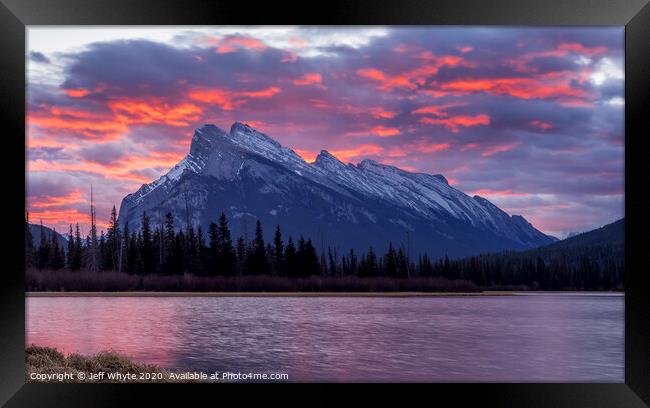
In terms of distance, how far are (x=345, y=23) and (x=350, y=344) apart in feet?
57.7

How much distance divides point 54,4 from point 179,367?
10496 mm

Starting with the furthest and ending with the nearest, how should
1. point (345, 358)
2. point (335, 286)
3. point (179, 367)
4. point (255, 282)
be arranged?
point (335, 286) → point (255, 282) → point (345, 358) → point (179, 367)

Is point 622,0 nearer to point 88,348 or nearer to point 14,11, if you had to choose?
point 14,11

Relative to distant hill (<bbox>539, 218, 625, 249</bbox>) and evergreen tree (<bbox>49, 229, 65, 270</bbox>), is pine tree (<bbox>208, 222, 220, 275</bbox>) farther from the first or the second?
distant hill (<bbox>539, 218, 625, 249</bbox>)

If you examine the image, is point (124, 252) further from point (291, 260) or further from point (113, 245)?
point (291, 260)

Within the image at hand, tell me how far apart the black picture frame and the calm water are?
7.97 meters

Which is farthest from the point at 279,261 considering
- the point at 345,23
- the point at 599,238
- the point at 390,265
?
the point at 599,238

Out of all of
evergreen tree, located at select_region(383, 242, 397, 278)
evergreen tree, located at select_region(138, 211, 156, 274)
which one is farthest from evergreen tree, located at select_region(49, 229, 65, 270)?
evergreen tree, located at select_region(383, 242, 397, 278)

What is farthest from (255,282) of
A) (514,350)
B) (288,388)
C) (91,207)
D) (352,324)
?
(288,388)

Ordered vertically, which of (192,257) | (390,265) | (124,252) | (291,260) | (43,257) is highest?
(124,252)

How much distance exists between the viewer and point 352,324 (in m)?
32.2

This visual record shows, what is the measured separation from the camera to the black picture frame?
7.04 meters

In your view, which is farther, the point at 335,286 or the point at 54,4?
the point at 335,286

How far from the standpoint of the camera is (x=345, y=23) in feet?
24.0
